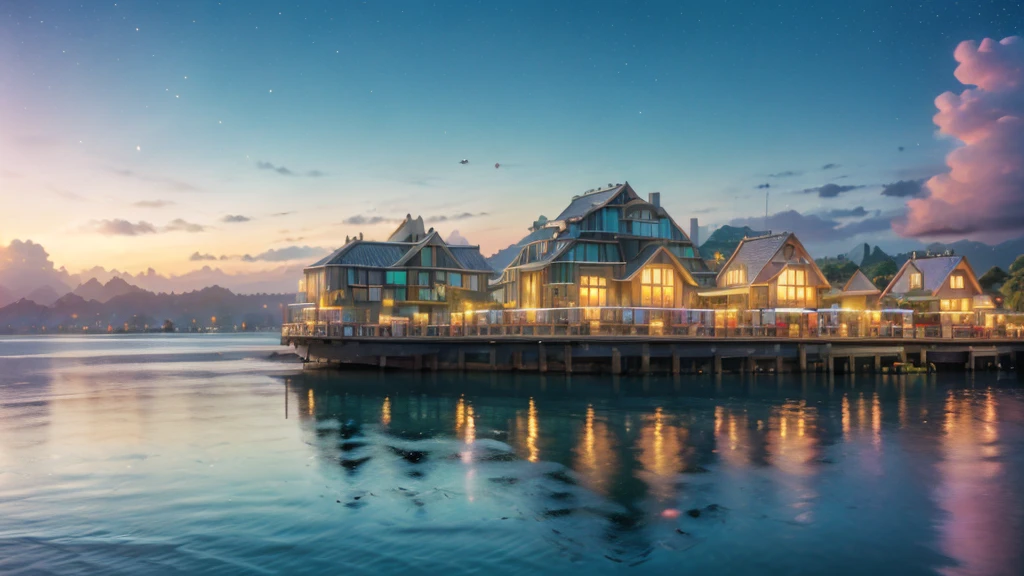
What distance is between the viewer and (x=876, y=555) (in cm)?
1805

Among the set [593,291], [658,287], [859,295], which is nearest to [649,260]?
[658,287]

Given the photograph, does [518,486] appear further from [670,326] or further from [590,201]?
[590,201]

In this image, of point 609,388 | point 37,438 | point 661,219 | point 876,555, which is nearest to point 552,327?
point 609,388

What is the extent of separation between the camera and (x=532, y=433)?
114 feet

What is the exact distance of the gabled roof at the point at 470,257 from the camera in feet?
285

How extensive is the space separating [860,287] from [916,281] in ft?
23.6

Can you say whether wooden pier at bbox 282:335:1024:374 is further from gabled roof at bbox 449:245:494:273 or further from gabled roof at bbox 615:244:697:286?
gabled roof at bbox 449:245:494:273

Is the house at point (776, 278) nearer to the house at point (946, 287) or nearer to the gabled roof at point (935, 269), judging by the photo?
the house at point (946, 287)

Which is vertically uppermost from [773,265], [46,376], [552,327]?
[773,265]

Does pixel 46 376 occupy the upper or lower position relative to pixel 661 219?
lower

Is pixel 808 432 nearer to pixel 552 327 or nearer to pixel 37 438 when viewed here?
pixel 552 327

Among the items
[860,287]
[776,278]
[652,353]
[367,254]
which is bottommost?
[652,353]

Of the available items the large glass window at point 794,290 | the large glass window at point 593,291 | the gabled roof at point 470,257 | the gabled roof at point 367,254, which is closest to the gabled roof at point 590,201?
the large glass window at point 593,291

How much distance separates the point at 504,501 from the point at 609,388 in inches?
1271
